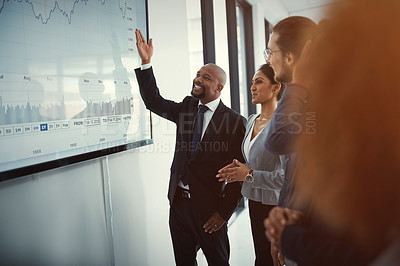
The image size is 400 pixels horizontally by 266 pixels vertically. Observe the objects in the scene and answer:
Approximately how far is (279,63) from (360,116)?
0.50m

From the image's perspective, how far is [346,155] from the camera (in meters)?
0.70

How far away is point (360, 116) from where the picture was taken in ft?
2.21

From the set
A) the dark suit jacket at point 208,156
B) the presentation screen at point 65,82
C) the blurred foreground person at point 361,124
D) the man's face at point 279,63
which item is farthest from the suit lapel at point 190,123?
the blurred foreground person at point 361,124

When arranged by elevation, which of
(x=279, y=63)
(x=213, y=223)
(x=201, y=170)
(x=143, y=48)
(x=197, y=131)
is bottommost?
(x=213, y=223)

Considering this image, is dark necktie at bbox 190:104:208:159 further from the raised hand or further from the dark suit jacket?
the raised hand

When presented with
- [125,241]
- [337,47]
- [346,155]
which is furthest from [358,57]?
[125,241]

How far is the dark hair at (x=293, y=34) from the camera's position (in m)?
1.07

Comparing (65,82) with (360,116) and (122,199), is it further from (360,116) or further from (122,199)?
(360,116)

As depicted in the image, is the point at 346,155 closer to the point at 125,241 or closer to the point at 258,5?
the point at 125,241

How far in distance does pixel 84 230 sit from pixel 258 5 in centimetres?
420

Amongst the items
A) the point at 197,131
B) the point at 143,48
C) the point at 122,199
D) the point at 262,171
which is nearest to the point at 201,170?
the point at 197,131

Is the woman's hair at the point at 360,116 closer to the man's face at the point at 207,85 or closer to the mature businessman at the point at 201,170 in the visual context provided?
the mature businessman at the point at 201,170

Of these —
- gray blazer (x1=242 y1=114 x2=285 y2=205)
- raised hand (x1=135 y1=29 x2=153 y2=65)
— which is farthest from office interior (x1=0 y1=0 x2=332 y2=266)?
gray blazer (x1=242 y1=114 x2=285 y2=205)

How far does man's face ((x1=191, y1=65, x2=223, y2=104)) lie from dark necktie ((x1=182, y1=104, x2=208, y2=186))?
0.07 m
